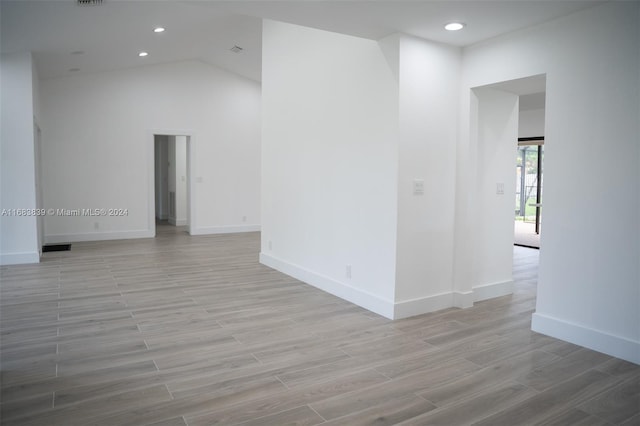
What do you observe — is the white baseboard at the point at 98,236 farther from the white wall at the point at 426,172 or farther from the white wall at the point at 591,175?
the white wall at the point at 591,175

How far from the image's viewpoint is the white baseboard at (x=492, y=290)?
4.62 m

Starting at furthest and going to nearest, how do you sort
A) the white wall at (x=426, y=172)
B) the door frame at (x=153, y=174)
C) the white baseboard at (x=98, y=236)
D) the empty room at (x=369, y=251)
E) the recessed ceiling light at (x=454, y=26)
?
the door frame at (x=153, y=174) → the white baseboard at (x=98, y=236) → the white wall at (x=426, y=172) → the recessed ceiling light at (x=454, y=26) → the empty room at (x=369, y=251)

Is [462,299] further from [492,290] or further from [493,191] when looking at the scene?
[493,191]

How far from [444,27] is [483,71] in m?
0.68

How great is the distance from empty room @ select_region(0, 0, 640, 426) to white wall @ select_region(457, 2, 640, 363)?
14 mm

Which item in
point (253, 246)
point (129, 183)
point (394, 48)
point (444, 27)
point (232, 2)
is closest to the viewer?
point (232, 2)

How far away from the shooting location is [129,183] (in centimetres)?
873

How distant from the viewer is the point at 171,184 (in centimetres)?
1163

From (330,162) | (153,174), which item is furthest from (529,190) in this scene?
(153,174)

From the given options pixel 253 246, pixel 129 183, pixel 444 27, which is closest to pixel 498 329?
pixel 444 27

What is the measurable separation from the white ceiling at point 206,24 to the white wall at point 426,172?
0.82 feet

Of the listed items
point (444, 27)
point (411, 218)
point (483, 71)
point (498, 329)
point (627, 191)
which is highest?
point (444, 27)

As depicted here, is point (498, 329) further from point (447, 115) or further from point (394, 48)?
point (394, 48)

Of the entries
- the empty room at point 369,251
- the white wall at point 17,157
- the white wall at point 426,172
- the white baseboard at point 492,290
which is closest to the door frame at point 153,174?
the empty room at point 369,251
